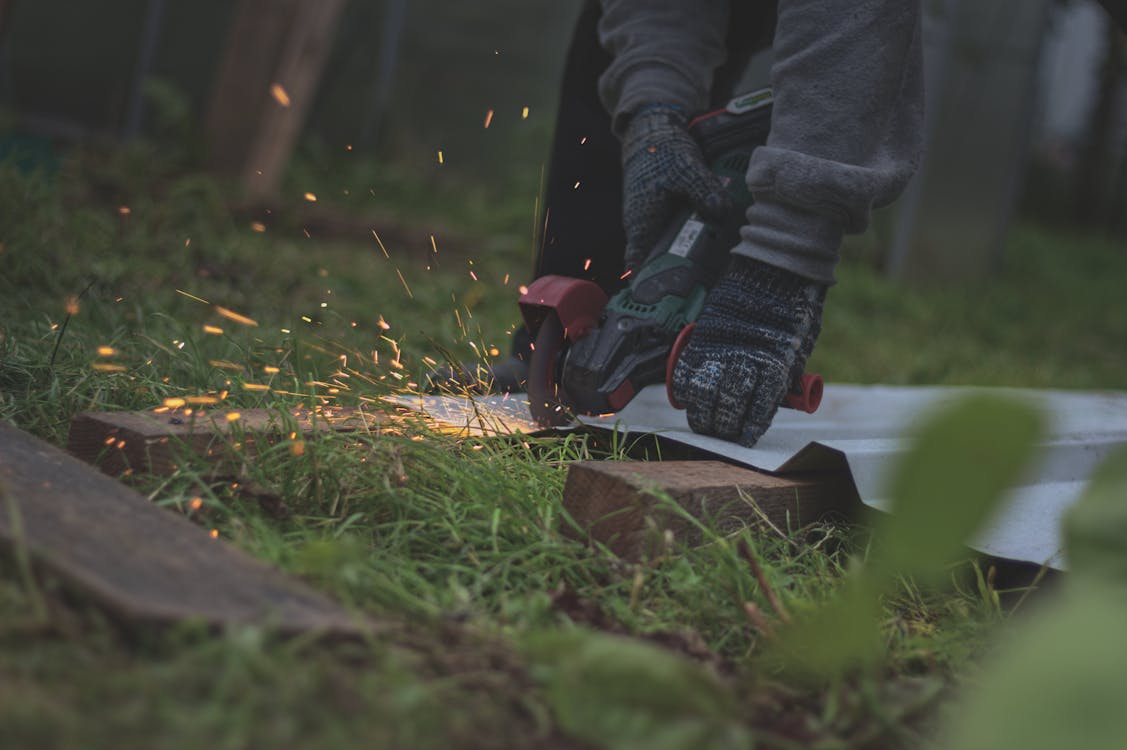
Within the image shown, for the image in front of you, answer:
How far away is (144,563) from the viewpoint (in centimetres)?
99

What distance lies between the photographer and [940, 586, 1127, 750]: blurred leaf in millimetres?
658

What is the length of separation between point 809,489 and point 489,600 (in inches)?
21.9

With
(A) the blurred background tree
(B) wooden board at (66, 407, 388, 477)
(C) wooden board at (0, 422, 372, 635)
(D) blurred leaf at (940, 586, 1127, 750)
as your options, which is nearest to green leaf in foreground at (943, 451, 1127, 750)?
(D) blurred leaf at (940, 586, 1127, 750)

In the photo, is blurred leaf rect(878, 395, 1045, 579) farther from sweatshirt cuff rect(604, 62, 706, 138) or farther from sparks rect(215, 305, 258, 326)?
sweatshirt cuff rect(604, 62, 706, 138)

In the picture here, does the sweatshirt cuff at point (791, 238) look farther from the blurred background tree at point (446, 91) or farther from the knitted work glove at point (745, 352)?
the blurred background tree at point (446, 91)

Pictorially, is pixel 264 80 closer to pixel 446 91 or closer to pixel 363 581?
pixel 446 91

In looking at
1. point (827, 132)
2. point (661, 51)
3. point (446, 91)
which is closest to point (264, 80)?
point (446, 91)

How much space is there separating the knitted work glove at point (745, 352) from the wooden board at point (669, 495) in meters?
0.13

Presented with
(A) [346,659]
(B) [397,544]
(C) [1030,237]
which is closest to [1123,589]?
(A) [346,659]

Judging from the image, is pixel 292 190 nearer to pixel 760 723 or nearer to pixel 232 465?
pixel 232 465

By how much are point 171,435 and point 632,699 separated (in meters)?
0.74

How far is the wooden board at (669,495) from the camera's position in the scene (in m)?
1.32

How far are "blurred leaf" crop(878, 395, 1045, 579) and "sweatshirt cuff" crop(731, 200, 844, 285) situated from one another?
3.23 ft

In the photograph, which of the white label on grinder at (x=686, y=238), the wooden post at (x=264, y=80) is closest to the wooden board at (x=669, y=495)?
the white label on grinder at (x=686, y=238)
